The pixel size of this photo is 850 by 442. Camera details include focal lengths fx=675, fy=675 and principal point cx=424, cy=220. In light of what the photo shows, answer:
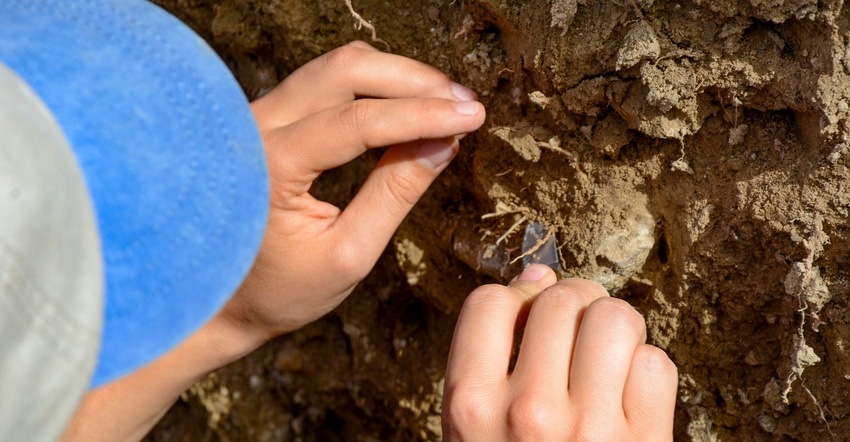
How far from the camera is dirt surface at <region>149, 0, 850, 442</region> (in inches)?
42.8

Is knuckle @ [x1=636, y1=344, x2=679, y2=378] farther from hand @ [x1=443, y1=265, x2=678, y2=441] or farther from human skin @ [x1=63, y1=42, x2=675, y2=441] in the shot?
human skin @ [x1=63, y1=42, x2=675, y2=441]

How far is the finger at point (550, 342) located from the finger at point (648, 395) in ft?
0.33

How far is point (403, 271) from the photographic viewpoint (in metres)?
1.68

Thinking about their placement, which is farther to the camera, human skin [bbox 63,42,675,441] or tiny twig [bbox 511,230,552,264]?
tiny twig [bbox 511,230,552,264]

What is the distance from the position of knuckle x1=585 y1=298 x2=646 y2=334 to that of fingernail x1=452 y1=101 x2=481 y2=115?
0.41m

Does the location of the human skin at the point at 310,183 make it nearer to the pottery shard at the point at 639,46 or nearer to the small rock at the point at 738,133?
the pottery shard at the point at 639,46

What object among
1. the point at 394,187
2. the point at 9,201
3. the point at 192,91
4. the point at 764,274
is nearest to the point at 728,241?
the point at 764,274

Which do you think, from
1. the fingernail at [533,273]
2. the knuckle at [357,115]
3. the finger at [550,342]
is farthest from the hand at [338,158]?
the finger at [550,342]

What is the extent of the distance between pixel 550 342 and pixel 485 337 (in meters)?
0.11

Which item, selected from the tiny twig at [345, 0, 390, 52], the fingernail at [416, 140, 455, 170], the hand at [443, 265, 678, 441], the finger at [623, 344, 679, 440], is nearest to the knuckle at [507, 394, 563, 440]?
the hand at [443, 265, 678, 441]

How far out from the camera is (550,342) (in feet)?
3.51

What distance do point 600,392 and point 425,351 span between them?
2.57 ft

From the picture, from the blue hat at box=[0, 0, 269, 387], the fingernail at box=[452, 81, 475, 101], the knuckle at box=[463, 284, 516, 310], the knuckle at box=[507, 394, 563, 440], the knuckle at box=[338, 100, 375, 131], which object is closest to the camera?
the blue hat at box=[0, 0, 269, 387]

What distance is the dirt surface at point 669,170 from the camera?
3.57 ft
